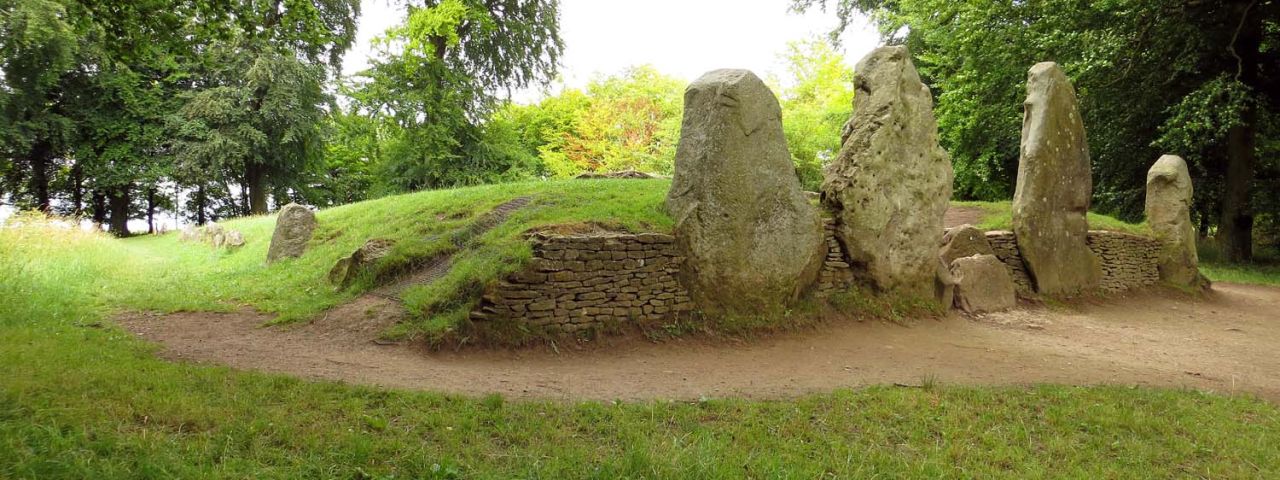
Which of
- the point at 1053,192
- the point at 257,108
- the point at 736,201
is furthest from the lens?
the point at 257,108

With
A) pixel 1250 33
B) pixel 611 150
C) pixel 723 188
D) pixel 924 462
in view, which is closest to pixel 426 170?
pixel 611 150

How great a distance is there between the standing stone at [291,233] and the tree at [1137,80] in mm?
17305

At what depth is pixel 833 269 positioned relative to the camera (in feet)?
30.3

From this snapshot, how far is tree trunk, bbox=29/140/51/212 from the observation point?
83.3 feet

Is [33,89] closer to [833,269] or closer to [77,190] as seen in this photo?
[77,190]

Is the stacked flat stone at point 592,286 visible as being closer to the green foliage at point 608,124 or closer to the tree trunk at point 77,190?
the green foliage at point 608,124

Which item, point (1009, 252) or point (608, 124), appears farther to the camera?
point (608, 124)

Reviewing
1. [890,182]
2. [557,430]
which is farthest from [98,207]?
[557,430]

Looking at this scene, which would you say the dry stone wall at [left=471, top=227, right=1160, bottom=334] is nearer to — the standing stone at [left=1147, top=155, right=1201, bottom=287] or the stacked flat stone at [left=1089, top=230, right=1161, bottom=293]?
the stacked flat stone at [left=1089, top=230, right=1161, bottom=293]

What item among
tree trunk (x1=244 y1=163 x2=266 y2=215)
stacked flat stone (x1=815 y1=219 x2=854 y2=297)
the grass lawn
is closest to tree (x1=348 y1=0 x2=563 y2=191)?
tree trunk (x1=244 y1=163 x2=266 y2=215)

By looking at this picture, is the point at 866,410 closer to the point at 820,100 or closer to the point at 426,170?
the point at 426,170

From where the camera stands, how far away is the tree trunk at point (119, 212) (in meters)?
26.7

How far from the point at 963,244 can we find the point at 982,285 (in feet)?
3.10

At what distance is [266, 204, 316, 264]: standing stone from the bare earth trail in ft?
14.2
